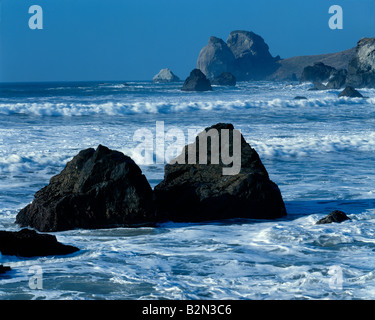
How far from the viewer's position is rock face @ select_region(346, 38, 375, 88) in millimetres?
86875

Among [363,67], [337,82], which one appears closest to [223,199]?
[337,82]

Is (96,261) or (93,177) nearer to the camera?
(96,261)

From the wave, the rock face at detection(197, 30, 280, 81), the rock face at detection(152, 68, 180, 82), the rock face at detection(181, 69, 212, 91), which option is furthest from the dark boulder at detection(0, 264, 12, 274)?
the rock face at detection(197, 30, 280, 81)

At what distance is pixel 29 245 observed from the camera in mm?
6484

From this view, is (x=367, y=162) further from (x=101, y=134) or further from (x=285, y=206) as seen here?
(x=101, y=134)

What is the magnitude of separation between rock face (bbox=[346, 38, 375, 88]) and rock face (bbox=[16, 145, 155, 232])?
82423mm

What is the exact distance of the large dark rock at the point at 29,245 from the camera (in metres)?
6.42

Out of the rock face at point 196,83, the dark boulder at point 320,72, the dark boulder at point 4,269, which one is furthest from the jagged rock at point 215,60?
the dark boulder at point 4,269

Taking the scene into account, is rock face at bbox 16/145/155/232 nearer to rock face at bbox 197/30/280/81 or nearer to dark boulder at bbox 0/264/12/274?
dark boulder at bbox 0/264/12/274

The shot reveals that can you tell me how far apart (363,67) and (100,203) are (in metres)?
85.7

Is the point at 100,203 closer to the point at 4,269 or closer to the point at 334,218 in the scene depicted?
the point at 4,269
